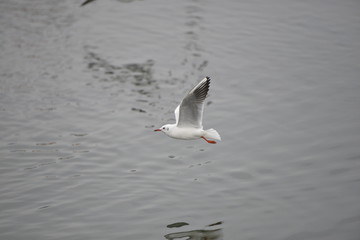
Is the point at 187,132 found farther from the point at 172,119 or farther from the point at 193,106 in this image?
the point at 172,119

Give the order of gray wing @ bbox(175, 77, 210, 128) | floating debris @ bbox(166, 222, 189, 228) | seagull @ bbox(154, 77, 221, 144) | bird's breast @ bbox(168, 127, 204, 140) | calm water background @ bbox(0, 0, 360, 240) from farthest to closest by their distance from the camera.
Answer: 1. calm water background @ bbox(0, 0, 360, 240)
2. bird's breast @ bbox(168, 127, 204, 140)
3. floating debris @ bbox(166, 222, 189, 228)
4. seagull @ bbox(154, 77, 221, 144)
5. gray wing @ bbox(175, 77, 210, 128)

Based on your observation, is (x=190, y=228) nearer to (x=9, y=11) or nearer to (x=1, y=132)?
(x=1, y=132)

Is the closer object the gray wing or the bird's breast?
the gray wing

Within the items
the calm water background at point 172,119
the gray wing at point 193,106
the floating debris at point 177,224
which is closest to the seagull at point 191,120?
the gray wing at point 193,106

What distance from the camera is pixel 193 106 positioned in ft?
33.7

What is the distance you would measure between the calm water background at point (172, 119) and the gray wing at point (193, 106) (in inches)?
67.5

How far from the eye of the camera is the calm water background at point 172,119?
10711 mm

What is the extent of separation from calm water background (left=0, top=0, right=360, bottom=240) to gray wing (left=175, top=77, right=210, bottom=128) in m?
1.71

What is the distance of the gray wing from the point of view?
9.87m

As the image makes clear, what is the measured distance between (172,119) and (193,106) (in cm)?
423

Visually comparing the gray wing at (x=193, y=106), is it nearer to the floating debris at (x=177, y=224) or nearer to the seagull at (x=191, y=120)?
the seagull at (x=191, y=120)

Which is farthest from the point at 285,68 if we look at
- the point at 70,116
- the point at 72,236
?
the point at 72,236

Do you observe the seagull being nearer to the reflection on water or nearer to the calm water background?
the calm water background

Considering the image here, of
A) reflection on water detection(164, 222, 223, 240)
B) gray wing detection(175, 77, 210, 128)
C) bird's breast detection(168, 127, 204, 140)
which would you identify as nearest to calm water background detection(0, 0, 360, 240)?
reflection on water detection(164, 222, 223, 240)
